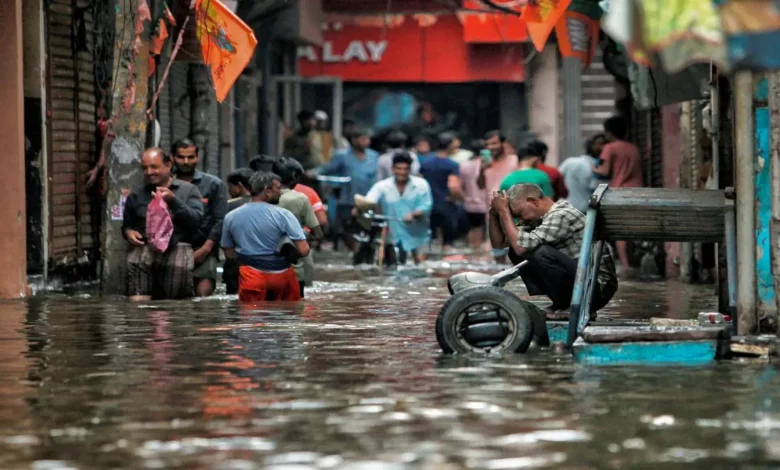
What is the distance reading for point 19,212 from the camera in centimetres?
1722

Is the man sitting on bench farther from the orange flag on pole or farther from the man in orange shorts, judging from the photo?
the orange flag on pole

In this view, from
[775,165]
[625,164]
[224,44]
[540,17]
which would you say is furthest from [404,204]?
[775,165]

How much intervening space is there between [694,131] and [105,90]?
246 inches

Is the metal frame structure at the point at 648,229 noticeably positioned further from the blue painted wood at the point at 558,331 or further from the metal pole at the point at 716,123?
the metal pole at the point at 716,123

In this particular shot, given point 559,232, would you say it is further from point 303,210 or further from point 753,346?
point 303,210

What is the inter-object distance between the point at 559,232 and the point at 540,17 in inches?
314

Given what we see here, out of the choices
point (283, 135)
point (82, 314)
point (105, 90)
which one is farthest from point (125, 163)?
point (283, 135)

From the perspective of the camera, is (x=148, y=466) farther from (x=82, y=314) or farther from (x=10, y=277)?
(x=10, y=277)

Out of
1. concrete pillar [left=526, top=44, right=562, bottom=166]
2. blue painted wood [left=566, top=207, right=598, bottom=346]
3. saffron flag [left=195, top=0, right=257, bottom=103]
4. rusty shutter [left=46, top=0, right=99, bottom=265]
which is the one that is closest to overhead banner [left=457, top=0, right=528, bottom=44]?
concrete pillar [left=526, top=44, right=562, bottom=166]

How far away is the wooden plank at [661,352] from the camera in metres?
10.4

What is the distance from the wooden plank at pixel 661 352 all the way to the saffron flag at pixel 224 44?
8368mm

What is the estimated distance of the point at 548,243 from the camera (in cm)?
1222

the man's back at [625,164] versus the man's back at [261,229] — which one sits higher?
the man's back at [625,164]

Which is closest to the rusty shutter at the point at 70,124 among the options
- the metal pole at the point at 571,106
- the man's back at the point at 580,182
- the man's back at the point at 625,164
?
the man's back at the point at 580,182
